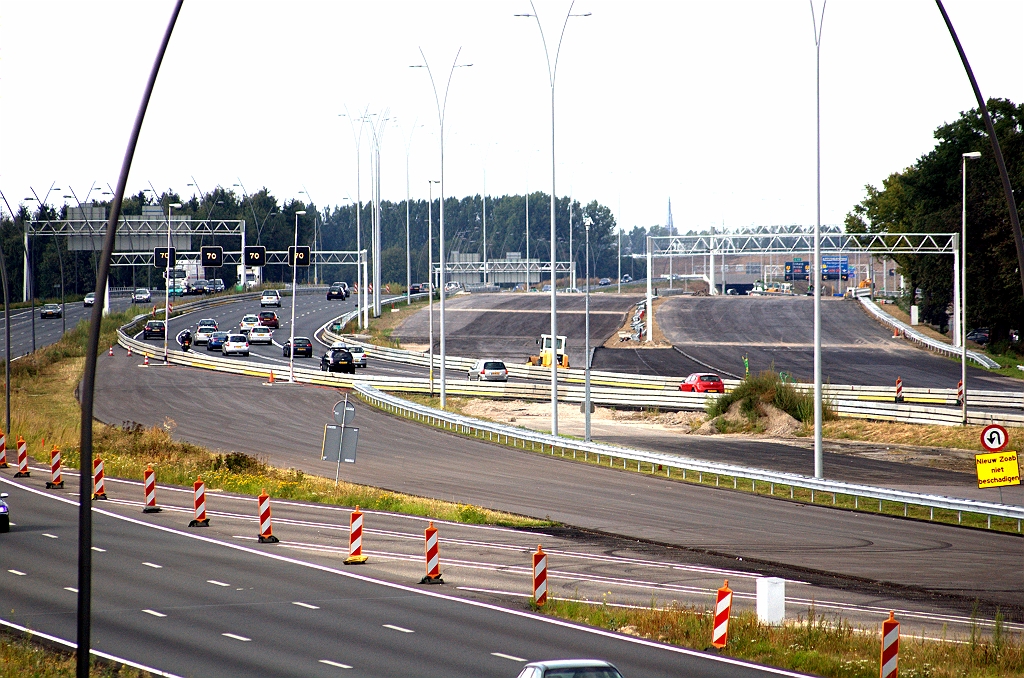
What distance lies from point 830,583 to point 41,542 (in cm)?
1655

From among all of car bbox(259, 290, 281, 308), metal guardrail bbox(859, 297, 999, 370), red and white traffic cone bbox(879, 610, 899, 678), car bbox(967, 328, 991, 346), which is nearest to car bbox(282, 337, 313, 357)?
car bbox(259, 290, 281, 308)

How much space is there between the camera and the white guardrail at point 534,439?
95.5 feet

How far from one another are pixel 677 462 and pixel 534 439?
26.2 ft

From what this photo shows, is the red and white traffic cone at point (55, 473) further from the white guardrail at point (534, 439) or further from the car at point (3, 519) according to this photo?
the white guardrail at point (534, 439)

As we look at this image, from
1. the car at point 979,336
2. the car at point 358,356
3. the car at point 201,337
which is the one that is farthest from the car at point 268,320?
the car at point 979,336

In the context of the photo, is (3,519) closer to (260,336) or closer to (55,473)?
(55,473)

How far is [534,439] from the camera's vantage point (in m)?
42.6

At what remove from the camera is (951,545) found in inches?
996

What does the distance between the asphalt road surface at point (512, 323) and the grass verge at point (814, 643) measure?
2312 inches

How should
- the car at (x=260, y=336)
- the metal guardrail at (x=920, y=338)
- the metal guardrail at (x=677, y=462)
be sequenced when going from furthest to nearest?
the car at (x=260, y=336) → the metal guardrail at (x=920, y=338) → the metal guardrail at (x=677, y=462)

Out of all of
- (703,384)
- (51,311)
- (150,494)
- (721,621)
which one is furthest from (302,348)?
(721,621)

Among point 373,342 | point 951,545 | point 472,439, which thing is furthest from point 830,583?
point 373,342

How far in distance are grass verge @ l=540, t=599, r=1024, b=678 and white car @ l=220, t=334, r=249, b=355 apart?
2525 inches

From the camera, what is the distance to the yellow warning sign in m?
17.3
